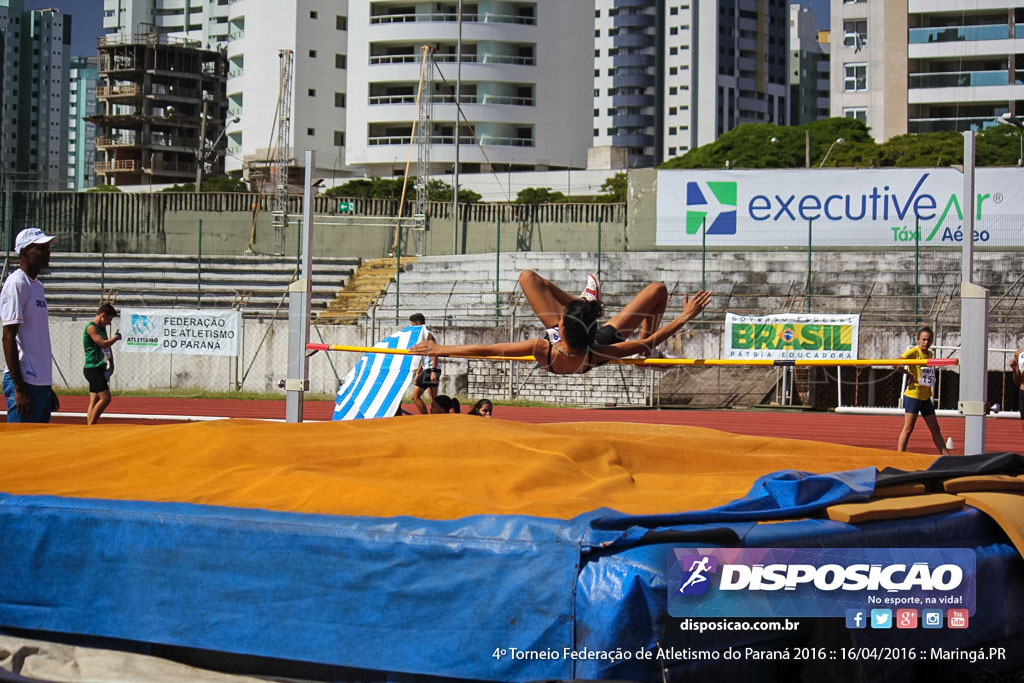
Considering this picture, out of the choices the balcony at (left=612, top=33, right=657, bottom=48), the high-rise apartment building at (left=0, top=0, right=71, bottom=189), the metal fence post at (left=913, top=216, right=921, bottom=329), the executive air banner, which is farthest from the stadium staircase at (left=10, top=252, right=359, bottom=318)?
the high-rise apartment building at (left=0, top=0, right=71, bottom=189)

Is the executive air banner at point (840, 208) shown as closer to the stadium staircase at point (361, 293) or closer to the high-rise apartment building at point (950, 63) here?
the stadium staircase at point (361, 293)

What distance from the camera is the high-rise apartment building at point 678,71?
245 feet

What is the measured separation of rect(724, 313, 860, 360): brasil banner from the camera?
566 inches

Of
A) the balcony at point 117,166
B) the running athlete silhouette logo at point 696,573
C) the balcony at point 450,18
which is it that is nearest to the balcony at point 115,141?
the balcony at point 117,166

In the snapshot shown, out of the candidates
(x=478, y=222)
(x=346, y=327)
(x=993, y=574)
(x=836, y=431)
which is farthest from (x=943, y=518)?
(x=478, y=222)

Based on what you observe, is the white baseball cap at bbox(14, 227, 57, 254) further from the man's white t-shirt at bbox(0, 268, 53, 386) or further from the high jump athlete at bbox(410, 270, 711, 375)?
the high jump athlete at bbox(410, 270, 711, 375)

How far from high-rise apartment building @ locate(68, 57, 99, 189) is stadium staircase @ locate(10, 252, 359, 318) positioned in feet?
328

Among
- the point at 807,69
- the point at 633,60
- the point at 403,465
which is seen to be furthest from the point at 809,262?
the point at 807,69

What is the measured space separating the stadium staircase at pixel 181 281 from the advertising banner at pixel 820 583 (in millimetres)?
16158

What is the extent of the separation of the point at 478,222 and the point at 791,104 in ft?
219

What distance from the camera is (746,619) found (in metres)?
2.73

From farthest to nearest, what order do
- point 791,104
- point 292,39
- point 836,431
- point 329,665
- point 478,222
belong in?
point 791,104, point 292,39, point 478,222, point 836,431, point 329,665

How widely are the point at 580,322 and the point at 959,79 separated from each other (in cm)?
4810

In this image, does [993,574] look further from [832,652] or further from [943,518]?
[832,652]
